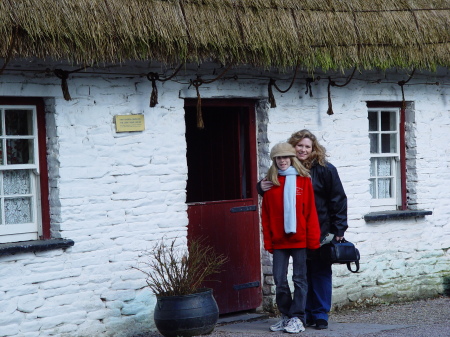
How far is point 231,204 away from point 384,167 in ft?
7.97

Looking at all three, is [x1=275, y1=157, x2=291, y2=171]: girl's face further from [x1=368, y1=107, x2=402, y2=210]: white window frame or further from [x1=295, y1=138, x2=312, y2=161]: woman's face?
[x1=368, y1=107, x2=402, y2=210]: white window frame

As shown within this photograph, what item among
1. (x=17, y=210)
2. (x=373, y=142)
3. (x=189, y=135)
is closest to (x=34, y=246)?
(x=17, y=210)

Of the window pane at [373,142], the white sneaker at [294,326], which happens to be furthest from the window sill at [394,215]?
the white sneaker at [294,326]

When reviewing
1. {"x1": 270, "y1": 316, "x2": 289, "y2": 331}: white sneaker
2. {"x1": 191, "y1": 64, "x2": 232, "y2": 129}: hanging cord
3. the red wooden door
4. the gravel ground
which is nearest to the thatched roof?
{"x1": 191, "y1": 64, "x2": 232, "y2": 129}: hanging cord

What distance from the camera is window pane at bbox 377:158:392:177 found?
1067 centimetres

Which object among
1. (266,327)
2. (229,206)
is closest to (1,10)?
(229,206)

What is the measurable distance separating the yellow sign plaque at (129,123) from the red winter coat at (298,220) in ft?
4.52

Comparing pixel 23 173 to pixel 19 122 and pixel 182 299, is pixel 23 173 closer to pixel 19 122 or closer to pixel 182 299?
pixel 19 122

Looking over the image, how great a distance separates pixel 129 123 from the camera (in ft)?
27.3

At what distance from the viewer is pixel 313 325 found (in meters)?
8.59

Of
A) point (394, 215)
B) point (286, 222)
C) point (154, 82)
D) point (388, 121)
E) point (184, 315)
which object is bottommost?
point (184, 315)

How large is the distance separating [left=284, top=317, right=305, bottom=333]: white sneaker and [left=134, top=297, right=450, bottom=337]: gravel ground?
63 mm

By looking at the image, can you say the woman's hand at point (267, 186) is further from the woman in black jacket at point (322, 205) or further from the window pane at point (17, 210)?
the window pane at point (17, 210)

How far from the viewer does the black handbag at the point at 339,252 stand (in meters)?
8.20
